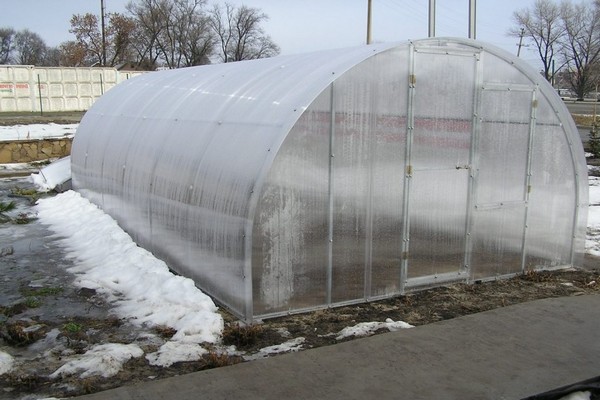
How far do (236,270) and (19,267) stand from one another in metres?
3.82

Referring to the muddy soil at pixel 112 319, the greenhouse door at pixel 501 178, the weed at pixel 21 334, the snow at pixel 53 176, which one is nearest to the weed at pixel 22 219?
the muddy soil at pixel 112 319

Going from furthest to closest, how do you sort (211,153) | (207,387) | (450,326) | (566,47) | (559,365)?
(566,47) < (211,153) < (450,326) < (559,365) < (207,387)

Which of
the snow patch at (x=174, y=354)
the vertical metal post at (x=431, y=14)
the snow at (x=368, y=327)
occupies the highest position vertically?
the vertical metal post at (x=431, y=14)

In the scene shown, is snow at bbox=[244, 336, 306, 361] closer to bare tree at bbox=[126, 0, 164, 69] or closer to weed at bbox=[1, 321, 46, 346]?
A: weed at bbox=[1, 321, 46, 346]

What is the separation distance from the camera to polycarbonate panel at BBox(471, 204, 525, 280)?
24.7 feet

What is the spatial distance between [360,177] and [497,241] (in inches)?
96.7

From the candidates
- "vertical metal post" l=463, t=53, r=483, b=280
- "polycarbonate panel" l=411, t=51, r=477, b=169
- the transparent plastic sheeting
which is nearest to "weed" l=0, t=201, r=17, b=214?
the transparent plastic sheeting

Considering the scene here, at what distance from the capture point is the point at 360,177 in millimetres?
6477

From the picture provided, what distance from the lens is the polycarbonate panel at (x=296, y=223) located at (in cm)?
593

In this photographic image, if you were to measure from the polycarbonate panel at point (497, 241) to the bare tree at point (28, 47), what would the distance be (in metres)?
89.1

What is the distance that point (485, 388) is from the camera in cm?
455

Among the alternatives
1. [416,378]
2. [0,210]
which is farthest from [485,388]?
[0,210]

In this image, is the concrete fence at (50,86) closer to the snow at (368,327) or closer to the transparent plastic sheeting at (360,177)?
the transparent plastic sheeting at (360,177)

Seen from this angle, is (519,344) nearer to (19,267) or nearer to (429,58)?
(429,58)
